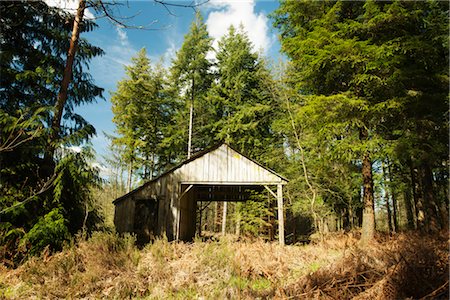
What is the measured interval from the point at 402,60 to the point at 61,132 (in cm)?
1224

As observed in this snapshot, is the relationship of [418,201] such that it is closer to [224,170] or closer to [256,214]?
[256,214]

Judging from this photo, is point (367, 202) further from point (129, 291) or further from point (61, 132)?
point (61, 132)

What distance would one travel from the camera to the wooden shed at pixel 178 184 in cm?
1262

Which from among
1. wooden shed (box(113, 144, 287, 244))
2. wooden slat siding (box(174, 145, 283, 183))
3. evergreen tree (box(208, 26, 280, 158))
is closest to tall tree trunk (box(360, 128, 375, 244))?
wooden shed (box(113, 144, 287, 244))

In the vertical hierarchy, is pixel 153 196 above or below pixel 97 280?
above

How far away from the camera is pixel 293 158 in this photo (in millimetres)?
18500

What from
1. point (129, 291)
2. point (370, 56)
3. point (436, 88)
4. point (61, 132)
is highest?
point (370, 56)

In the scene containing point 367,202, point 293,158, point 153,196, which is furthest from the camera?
point 293,158

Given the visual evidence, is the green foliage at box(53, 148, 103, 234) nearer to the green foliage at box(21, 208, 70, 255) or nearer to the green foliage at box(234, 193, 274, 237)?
the green foliage at box(21, 208, 70, 255)

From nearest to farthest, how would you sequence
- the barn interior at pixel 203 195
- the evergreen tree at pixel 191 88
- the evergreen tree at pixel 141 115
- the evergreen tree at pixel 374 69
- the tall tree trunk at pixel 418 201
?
the evergreen tree at pixel 374 69
the tall tree trunk at pixel 418 201
the barn interior at pixel 203 195
the evergreen tree at pixel 141 115
the evergreen tree at pixel 191 88

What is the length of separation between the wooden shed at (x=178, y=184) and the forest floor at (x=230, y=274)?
14.8 feet

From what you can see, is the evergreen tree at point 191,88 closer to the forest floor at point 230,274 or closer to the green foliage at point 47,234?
the green foliage at point 47,234

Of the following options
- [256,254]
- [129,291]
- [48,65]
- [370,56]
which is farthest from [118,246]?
[370,56]

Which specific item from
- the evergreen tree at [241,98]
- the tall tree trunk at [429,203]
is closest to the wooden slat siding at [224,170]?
the tall tree trunk at [429,203]
